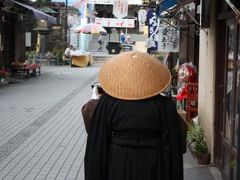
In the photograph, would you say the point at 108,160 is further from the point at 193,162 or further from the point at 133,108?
the point at 193,162

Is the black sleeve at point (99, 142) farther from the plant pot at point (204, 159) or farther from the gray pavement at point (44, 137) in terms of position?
the plant pot at point (204, 159)

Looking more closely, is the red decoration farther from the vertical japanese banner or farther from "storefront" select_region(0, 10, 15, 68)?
"storefront" select_region(0, 10, 15, 68)

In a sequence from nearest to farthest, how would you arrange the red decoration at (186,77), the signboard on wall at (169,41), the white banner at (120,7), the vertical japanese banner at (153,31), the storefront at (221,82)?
the storefront at (221,82) → the red decoration at (186,77) → the signboard on wall at (169,41) → the vertical japanese banner at (153,31) → the white banner at (120,7)

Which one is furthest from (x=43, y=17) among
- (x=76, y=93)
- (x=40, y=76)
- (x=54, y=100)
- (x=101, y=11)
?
(x=101, y=11)

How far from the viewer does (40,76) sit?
25.2 m

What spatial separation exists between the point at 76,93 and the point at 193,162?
1039 cm

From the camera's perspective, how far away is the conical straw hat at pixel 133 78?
3367 mm

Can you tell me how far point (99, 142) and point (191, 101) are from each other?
6.24 m

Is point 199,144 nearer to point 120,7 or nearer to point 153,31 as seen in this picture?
point 153,31

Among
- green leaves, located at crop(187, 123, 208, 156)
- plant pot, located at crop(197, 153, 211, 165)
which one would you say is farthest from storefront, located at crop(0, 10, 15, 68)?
plant pot, located at crop(197, 153, 211, 165)

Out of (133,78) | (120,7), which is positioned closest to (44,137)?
(133,78)

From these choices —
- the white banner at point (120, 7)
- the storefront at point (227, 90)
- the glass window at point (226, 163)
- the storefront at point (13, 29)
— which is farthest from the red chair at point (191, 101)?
the storefront at point (13, 29)

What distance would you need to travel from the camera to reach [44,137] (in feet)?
31.7

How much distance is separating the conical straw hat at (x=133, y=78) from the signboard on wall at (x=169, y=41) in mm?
9919
